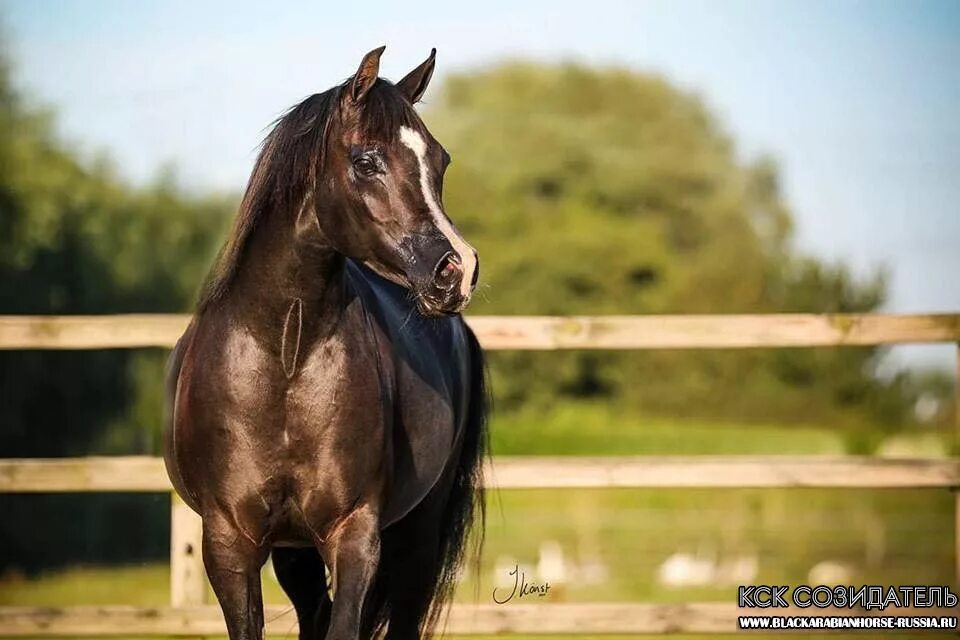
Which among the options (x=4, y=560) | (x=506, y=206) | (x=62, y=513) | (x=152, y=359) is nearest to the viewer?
(x=4, y=560)

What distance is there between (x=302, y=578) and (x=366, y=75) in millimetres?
1698

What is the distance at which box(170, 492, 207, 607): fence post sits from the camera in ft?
17.6

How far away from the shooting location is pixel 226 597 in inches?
126

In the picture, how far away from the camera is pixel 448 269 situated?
9.25 feet

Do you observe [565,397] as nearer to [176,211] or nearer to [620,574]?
[176,211]

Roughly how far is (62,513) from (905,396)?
7.97m

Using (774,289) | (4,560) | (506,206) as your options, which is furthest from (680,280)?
(4,560)

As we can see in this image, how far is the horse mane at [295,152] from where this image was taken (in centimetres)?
298

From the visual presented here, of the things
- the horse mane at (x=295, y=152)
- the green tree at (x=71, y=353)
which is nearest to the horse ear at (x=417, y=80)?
the horse mane at (x=295, y=152)

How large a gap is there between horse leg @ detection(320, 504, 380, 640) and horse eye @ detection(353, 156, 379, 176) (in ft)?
2.82

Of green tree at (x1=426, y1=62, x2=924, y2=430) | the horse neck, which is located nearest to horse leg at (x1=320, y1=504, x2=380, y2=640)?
the horse neck

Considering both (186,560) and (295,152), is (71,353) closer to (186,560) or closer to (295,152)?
(186,560)

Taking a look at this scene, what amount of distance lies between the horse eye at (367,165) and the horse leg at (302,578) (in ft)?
4.78
